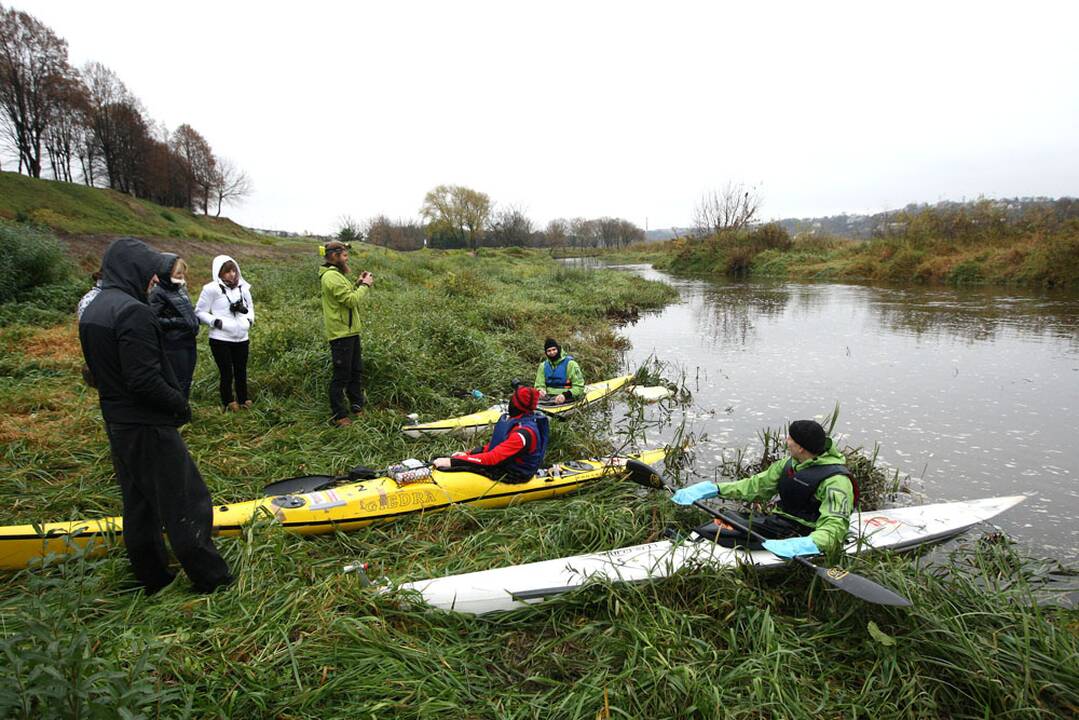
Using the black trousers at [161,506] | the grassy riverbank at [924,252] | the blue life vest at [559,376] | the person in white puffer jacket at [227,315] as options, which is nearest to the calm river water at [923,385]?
the blue life vest at [559,376]

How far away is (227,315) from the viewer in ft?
17.6

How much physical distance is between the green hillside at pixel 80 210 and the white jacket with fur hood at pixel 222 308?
17.2 m

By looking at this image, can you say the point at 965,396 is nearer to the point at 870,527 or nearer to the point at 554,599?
the point at 870,527

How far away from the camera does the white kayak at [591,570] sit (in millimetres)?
3135

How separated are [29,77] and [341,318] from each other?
123ft

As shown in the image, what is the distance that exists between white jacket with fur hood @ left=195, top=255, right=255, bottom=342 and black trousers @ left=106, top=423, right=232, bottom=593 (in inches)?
114

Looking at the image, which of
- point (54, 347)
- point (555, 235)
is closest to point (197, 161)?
point (555, 235)

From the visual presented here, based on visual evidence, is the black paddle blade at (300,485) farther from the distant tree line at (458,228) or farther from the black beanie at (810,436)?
the distant tree line at (458,228)

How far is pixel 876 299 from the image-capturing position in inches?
746

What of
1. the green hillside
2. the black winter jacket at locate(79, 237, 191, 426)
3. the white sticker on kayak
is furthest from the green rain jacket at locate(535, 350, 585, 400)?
the green hillside

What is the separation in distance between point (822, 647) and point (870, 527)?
5.22 ft

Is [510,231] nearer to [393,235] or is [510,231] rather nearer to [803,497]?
[393,235]

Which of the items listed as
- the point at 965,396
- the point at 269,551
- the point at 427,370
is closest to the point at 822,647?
the point at 269,551

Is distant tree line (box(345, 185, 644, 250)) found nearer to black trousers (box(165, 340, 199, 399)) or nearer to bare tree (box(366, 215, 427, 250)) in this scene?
bare tree (box(366, 215, 427, 250))
